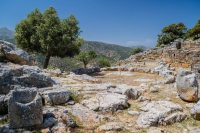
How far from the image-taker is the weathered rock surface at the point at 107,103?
1119cm

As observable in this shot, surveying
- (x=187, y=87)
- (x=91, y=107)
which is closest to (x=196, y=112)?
(x=187, y=87)

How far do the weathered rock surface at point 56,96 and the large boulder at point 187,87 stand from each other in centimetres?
486

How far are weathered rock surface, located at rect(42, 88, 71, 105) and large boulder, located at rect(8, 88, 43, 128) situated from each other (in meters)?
1.98

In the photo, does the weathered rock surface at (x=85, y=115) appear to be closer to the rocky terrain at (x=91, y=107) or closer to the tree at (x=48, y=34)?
the rocky terrain at (x=91, y=107)

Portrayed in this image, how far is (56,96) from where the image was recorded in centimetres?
1124

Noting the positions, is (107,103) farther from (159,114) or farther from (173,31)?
(173,31)

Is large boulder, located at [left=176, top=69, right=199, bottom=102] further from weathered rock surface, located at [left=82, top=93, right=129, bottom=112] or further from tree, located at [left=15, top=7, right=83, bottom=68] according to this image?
tree, located at [left=15, top=7, right=83, bottom=68]

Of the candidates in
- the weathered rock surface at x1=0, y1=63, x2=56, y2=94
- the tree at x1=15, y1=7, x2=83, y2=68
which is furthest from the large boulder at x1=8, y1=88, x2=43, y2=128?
the tree at x1=15, y1=7, x2=83, y2=68

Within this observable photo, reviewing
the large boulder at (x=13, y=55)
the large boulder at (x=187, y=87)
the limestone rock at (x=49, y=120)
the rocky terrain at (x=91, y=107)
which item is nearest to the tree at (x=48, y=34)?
the large boulder at (x=13, y=55)

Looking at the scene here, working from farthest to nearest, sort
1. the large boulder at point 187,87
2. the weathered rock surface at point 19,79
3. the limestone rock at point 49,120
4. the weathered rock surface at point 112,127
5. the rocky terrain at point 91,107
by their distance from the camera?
the large boulder at point 187,87 < the weathered rock surface at point 19,79 < the weathered rock surface at point 112,127 < the limestone rock at point 49,120 < the rocky terrain at point 91,107

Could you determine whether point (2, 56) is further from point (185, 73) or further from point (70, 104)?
point (185, 73)

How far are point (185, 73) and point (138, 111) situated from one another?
3.22m

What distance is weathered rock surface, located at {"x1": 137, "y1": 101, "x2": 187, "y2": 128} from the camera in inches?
400

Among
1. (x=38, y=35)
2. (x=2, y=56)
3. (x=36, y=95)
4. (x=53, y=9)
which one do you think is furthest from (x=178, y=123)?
(x=53, y=9)
